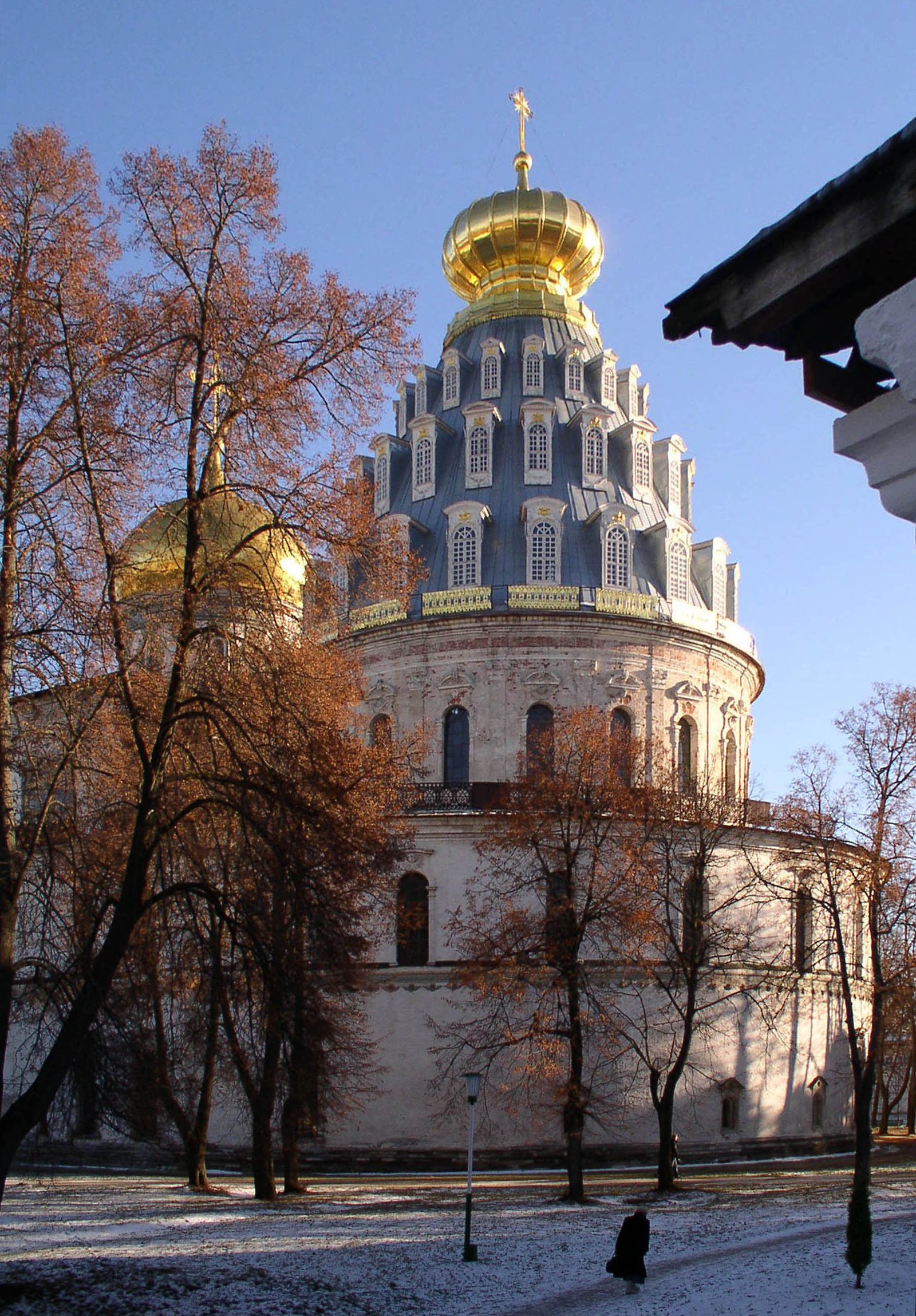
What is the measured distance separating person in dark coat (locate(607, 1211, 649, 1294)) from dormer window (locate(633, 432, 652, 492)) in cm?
3341

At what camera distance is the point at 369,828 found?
1456cm

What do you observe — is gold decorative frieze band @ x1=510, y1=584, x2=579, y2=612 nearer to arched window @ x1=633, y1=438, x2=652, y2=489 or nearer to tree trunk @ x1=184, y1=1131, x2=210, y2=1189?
arched window @ x1=633, y1=438, x2=652, y2=489

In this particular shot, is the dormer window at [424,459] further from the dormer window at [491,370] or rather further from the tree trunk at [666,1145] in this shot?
the tree trunk at [666,1145]

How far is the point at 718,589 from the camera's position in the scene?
47.4m

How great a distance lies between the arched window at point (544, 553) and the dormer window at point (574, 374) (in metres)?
6.30

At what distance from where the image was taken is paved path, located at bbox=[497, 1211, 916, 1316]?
16062mm

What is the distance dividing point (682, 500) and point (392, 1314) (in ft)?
121

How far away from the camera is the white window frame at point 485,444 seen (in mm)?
46312

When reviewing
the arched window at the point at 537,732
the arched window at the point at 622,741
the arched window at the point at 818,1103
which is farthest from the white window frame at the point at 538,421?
the arched window at the point at 818,1103

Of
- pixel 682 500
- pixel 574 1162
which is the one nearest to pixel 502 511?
pixel 682 500

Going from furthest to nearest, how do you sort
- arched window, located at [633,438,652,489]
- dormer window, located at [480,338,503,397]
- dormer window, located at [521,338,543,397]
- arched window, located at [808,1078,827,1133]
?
dormer window, located at [480,338,503,397], dormer window, located at [521,338,543,397], arched window, located at [633,438,652,489], arched window, located at [808,1078,827,1133]

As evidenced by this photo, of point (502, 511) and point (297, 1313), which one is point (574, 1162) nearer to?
point (297, 1313)

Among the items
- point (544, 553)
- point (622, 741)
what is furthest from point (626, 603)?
point (622, 741)

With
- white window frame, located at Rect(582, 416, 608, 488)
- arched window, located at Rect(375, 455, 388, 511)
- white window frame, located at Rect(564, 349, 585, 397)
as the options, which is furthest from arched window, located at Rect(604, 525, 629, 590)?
A: arched window, located at Rect(375, 455, 388, 511)
